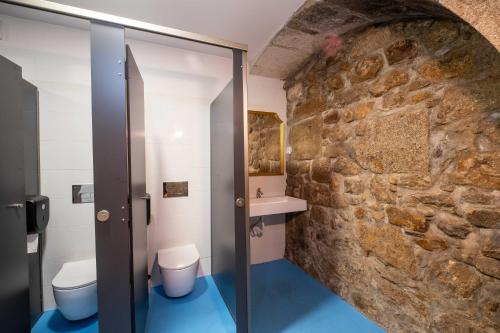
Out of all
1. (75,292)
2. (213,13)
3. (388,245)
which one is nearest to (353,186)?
(388,245)

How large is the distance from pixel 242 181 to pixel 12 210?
1404 millimetres

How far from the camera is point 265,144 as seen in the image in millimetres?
2539

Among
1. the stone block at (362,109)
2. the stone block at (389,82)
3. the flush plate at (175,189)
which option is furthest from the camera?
the flush plate at (175,189)

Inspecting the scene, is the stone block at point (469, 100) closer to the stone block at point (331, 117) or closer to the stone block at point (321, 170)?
the stone block at point (331, 117)

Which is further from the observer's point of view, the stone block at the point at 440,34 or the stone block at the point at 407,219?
the stone block at the point at 407,219

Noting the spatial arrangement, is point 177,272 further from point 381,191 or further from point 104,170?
point 381,191

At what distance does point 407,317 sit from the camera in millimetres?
1335

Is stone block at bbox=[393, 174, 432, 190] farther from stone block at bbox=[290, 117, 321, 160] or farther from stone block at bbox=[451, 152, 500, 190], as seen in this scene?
stone block at bbox=[290, 117, 321, 160]

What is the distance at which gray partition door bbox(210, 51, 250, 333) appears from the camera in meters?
1.29

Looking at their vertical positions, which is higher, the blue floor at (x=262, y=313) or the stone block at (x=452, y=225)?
the stone block at (x=452, y=225)

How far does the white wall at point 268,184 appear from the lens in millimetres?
2469

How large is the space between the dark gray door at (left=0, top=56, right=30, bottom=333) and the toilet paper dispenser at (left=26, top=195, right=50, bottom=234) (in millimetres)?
228

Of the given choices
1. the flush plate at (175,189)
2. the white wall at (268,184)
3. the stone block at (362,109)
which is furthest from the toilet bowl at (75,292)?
the stone block at (362,109)

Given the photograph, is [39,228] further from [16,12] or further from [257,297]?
[257,297]
